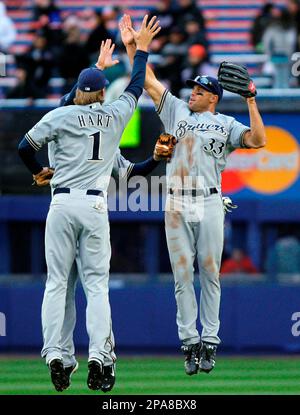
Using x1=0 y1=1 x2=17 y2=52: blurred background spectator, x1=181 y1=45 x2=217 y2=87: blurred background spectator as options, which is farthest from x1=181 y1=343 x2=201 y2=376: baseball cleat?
x1=0 y1=1 x2=17 y2=52: blurred background spectator

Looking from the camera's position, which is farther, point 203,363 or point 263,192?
point 263,192

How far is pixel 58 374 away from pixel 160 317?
7631 mm

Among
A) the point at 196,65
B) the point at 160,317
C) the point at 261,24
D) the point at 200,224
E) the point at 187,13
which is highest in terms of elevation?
the point at 187,13

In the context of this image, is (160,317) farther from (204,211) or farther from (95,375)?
(95,375)

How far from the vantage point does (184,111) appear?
977cm

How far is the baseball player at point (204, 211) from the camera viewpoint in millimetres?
9578

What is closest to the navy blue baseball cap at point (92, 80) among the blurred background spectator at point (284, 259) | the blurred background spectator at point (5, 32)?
the blurred background spectator at point (284, 259)

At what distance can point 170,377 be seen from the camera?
1277 cm

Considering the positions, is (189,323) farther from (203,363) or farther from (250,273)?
(250,273)

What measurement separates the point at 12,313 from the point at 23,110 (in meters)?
2.68

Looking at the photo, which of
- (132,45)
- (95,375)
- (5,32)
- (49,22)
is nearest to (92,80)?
(132,45)

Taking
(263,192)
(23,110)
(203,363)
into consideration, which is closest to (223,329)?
(263,192)

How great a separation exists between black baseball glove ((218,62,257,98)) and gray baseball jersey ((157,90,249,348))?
371 millimetres

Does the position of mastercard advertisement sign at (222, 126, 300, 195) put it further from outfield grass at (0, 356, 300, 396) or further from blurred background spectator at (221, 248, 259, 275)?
outfield grass at (0, 356, 300, 396)
